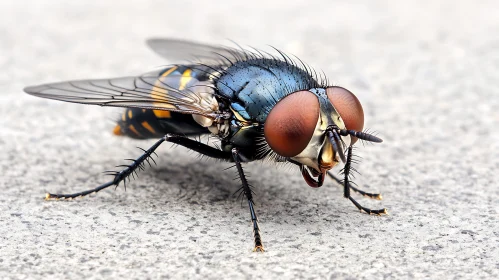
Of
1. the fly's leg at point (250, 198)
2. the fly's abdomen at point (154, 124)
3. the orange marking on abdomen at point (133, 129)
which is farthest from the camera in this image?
the orange marking on abdomen at point (133, 129)

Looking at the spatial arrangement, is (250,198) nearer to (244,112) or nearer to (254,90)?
(244,112)

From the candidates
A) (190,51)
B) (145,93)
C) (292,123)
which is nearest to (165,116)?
(145,93)

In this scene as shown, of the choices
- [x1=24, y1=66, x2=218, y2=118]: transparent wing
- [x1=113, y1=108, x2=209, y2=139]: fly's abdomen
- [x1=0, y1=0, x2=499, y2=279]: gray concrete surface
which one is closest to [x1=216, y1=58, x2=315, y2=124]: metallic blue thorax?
[x1=24, y1=66, x2=218, y2=118]: transparent wing

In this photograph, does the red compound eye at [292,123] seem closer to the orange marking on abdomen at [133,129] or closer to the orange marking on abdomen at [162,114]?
the orange marking on abdomen at [162,114]

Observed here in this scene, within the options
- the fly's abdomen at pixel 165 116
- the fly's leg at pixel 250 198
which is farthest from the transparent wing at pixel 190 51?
the fly's leg at pixel 250 198

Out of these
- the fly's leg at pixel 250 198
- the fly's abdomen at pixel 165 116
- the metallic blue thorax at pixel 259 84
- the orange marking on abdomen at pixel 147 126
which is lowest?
the fly's leg at pixel 250 198

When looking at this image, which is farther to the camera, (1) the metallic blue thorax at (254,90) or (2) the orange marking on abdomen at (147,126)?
(2) the orange marking on abdomen at (147,126)

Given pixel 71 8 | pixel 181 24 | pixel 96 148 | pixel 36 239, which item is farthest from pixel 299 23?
pixel 36 239
